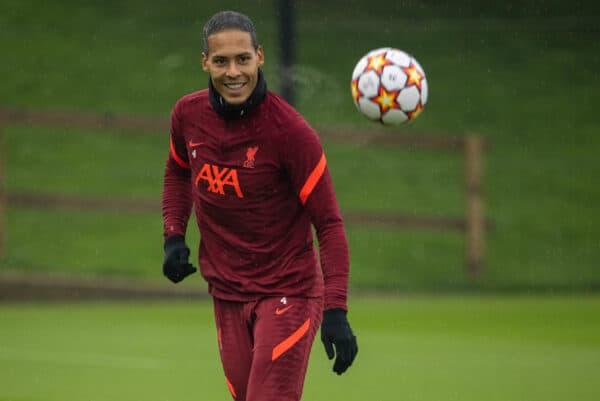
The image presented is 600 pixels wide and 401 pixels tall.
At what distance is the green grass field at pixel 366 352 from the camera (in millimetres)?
8148

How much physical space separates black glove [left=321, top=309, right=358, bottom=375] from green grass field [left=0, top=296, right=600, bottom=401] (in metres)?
3.42

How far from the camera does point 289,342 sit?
4664 millimetres

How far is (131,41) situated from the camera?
81.5ft

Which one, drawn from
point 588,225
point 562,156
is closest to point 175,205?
point 588,225

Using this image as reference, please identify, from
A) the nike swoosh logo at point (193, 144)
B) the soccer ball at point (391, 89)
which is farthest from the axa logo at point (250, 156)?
the soccer ball at point (391, 89)

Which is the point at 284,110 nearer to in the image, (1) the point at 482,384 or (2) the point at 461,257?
(1) the point at 482,384

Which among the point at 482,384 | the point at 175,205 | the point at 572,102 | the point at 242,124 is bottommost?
the point at 572,102

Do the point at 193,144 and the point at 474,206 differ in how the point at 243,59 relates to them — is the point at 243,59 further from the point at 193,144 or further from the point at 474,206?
the point at 474,206

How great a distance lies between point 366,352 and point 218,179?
547cm

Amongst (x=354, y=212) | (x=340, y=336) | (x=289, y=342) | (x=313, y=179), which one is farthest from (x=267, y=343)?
(x=354, y=212)

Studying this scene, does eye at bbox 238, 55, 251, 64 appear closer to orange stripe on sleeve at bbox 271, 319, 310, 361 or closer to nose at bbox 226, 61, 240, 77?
nose at bbox 226, 61, 240, 77

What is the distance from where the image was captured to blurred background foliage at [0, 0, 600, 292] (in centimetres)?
1579

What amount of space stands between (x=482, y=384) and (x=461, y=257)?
7.64 m

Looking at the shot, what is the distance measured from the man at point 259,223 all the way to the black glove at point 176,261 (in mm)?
183
